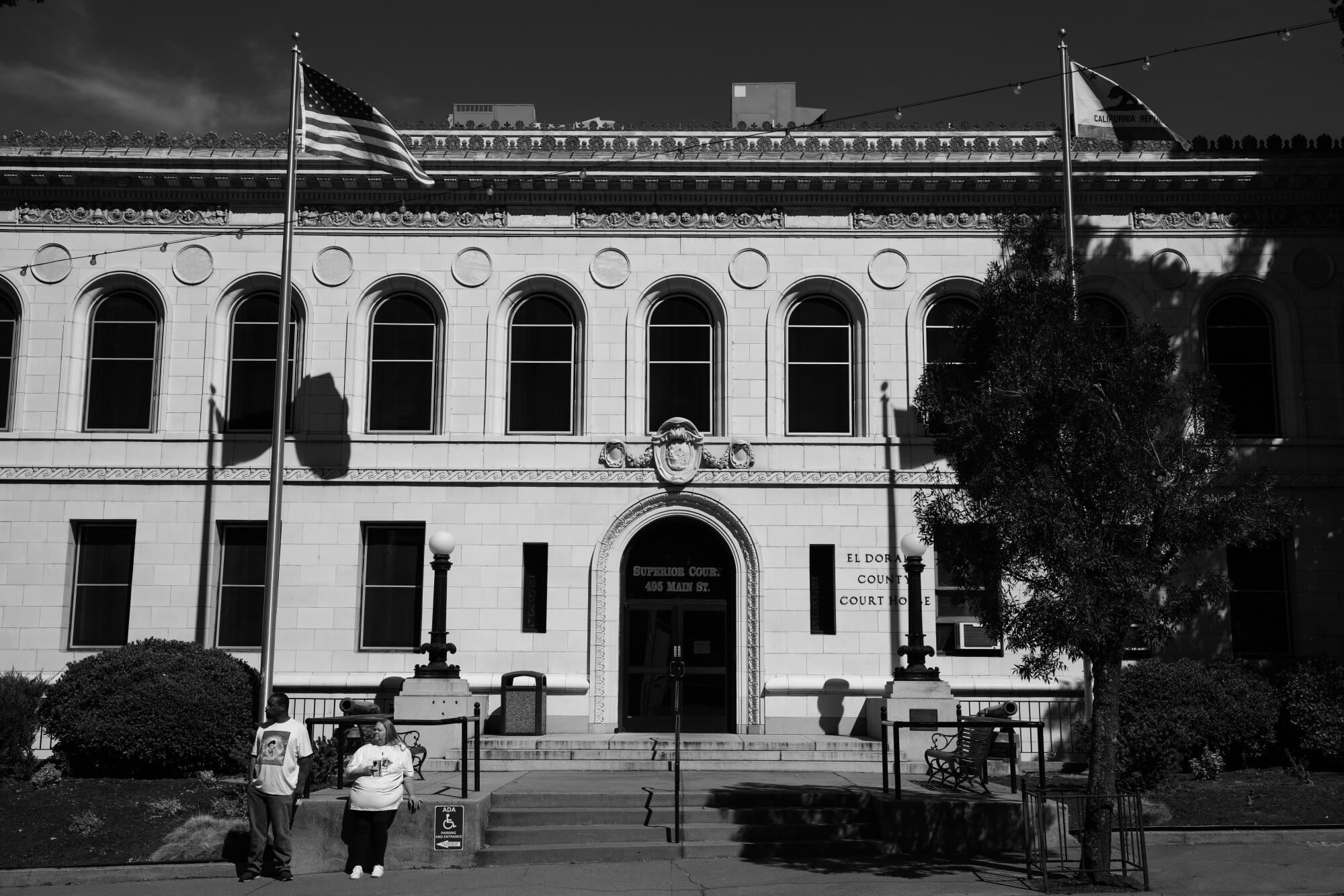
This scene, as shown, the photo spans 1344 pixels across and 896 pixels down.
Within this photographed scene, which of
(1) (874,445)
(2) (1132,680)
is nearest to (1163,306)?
(1) (874,445)

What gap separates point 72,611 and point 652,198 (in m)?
13.4

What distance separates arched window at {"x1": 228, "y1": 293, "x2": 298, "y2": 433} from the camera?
2345 centimetres

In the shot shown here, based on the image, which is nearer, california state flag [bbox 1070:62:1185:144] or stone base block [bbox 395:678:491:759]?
stone base block [bbox 395:678:491:759]

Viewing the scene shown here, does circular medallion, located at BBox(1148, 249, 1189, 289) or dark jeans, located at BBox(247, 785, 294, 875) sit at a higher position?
circular medallion, located at BBox(1148, 249, 1189, 289)

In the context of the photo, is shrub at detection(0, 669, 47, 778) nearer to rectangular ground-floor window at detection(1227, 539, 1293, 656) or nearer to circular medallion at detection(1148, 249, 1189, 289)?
rectangular ground-floor window at detection(1227, 539, 1293, 656)

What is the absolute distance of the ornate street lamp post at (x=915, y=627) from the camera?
66.3ft

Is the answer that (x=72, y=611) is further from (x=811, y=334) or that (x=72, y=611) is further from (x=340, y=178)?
(x=811, y=334)

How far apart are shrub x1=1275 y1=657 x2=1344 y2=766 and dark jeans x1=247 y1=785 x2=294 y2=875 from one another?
15412mm

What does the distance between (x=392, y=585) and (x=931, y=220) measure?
40.8 ft

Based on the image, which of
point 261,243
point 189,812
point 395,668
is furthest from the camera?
point 261,243

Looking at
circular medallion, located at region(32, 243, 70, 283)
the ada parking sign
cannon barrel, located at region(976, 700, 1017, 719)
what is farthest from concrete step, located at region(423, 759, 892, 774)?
circular medallion, located at region(32, 243, 70, 283)

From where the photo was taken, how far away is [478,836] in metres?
14.3

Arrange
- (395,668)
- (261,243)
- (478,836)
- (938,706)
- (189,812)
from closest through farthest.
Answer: (478,836) → (189,812) → (938,706) → (395,668) → (261,243)

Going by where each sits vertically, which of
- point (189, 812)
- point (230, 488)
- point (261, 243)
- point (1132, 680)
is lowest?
point (189, 812)
